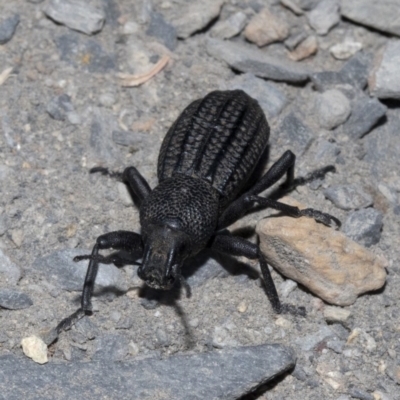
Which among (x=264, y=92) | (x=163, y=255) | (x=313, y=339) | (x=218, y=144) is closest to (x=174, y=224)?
(x=163, y=255)

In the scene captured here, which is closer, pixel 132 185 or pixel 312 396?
pixel 312 396

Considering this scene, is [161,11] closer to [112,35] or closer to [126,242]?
[112,35]

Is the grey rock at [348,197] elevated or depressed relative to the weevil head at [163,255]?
elevated

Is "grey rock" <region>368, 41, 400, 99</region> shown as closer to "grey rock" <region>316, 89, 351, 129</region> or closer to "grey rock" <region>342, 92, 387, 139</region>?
"grey rock" <region>342, 92, 387, 139</region>

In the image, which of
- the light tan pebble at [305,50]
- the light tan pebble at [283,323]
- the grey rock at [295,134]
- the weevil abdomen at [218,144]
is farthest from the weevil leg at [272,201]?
the light tan pebble at [305,50]

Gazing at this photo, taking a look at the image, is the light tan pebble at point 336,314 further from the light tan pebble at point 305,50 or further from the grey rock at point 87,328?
the light tan pebble at point 305,50

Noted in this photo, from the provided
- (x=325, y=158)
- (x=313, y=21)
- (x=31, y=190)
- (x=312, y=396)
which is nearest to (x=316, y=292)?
(x=312, y=396)
